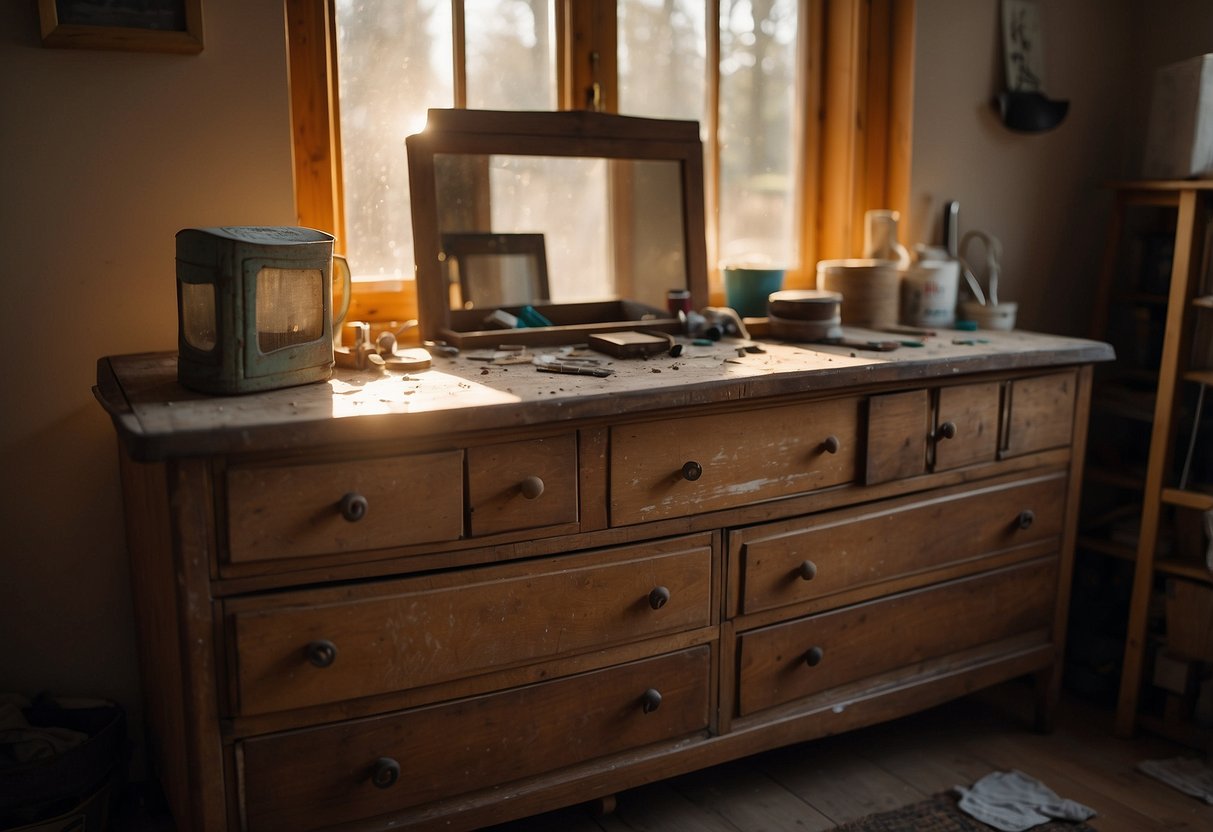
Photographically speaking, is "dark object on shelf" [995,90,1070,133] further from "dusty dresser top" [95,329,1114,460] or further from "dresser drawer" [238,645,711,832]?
"dresser drawer" [238,645,711,832]

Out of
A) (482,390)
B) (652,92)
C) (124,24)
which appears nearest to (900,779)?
(482,390)

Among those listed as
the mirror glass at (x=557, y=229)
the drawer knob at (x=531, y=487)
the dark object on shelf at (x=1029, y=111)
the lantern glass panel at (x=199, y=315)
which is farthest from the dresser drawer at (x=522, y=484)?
the dark object on shelf at (x=1029, y=111)

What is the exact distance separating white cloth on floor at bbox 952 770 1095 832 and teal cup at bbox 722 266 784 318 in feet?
3.70

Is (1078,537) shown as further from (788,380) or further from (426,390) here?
(426,390)

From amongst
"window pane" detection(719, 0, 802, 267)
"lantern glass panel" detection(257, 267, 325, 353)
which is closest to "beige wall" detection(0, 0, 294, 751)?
"lantern glass panel" detection(257, 267, 325, 353)

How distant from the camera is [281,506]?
4.68ft

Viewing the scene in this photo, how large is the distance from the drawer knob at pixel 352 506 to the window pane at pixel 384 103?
2.78 ft

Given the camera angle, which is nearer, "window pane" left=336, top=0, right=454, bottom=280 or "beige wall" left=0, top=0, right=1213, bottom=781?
"beige wall" left=0, top=0, right=1213, bottom=781

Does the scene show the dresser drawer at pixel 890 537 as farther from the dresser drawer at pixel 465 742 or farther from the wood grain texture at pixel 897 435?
the dresser drawer at pixel 465 742

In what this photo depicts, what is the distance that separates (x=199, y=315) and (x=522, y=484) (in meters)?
0.56

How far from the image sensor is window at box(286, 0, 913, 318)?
209 centimetres

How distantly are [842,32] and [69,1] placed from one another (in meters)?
1.76

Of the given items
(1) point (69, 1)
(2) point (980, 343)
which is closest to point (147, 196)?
(1) point (69, 1)

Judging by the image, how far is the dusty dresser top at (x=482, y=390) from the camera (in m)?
1.37
